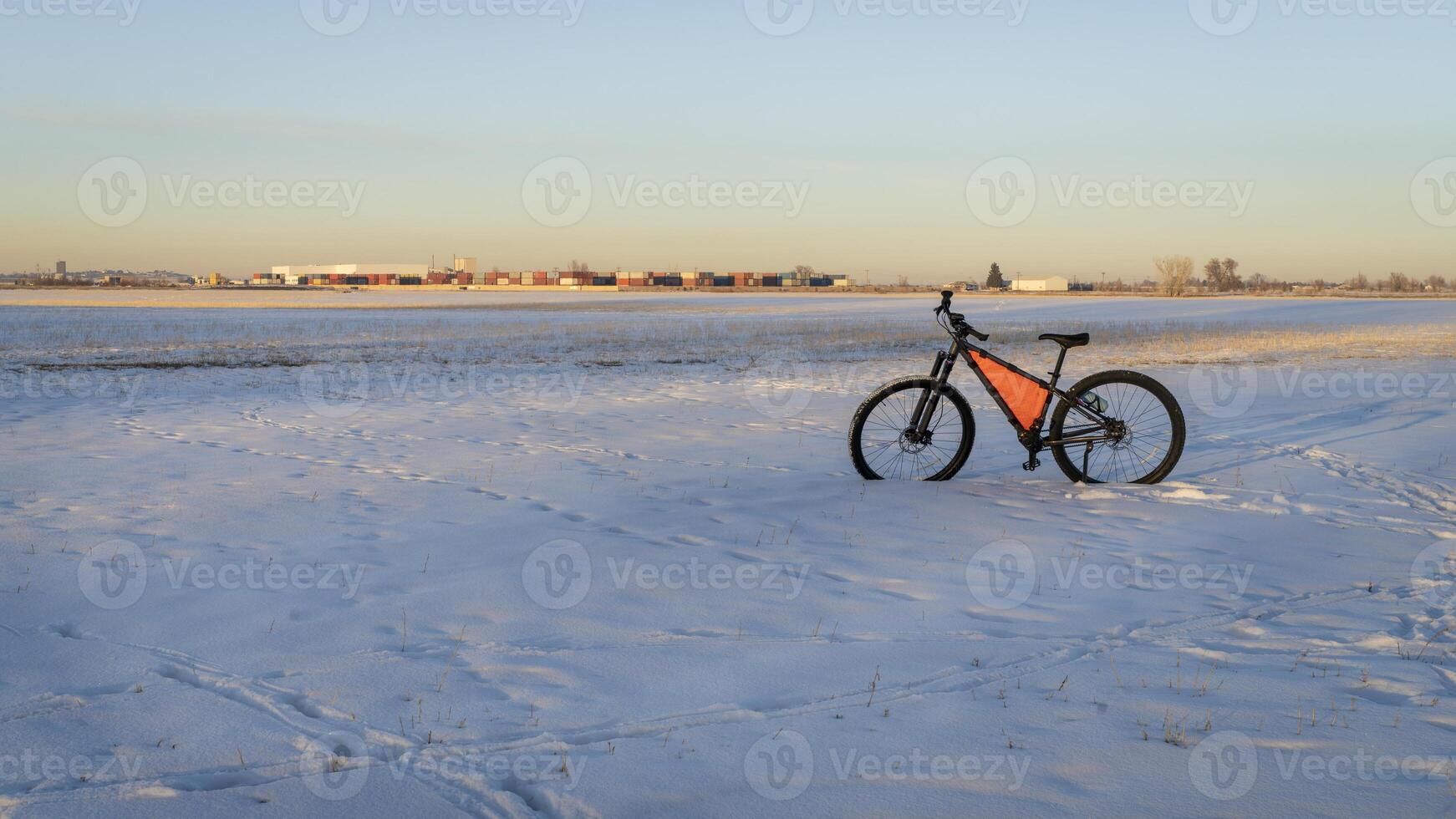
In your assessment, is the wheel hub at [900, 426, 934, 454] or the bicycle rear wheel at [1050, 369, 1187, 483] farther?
the wheel hub at [900, 426, 934, 454]

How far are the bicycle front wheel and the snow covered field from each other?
16.2 inches

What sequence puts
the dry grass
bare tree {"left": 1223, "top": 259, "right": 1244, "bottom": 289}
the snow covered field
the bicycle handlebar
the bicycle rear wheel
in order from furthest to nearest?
1. bare tree {"left": 1223, "top": 259, "right": 1244, "bottom": 289}
2. the dry grass
3. the bicycle handlebar
4. the bicycle rear wheel
5. the snow covered field

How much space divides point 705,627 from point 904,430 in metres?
3.85

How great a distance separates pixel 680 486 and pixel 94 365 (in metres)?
16.4

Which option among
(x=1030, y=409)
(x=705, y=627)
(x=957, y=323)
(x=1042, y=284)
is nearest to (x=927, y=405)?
(x=957, y=323)

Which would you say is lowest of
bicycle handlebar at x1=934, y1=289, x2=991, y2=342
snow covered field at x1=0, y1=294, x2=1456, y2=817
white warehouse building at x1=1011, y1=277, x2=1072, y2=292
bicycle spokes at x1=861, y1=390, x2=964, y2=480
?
snow covered field at x1=0, y1=294, x2=1456, y2=817

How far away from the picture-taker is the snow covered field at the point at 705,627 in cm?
330

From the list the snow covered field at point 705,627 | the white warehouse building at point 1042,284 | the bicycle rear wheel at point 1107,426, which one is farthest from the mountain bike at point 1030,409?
the white warehouse building at point 1042,284

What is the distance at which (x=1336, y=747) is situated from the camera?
349 cm

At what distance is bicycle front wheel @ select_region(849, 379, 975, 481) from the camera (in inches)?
320

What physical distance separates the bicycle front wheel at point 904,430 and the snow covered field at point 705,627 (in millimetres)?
411

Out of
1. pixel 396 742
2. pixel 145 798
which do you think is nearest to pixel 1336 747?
pixel 396 742

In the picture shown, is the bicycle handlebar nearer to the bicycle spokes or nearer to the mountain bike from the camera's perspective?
the mountain bike

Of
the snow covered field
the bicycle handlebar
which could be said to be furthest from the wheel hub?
the bicycle handlebar
